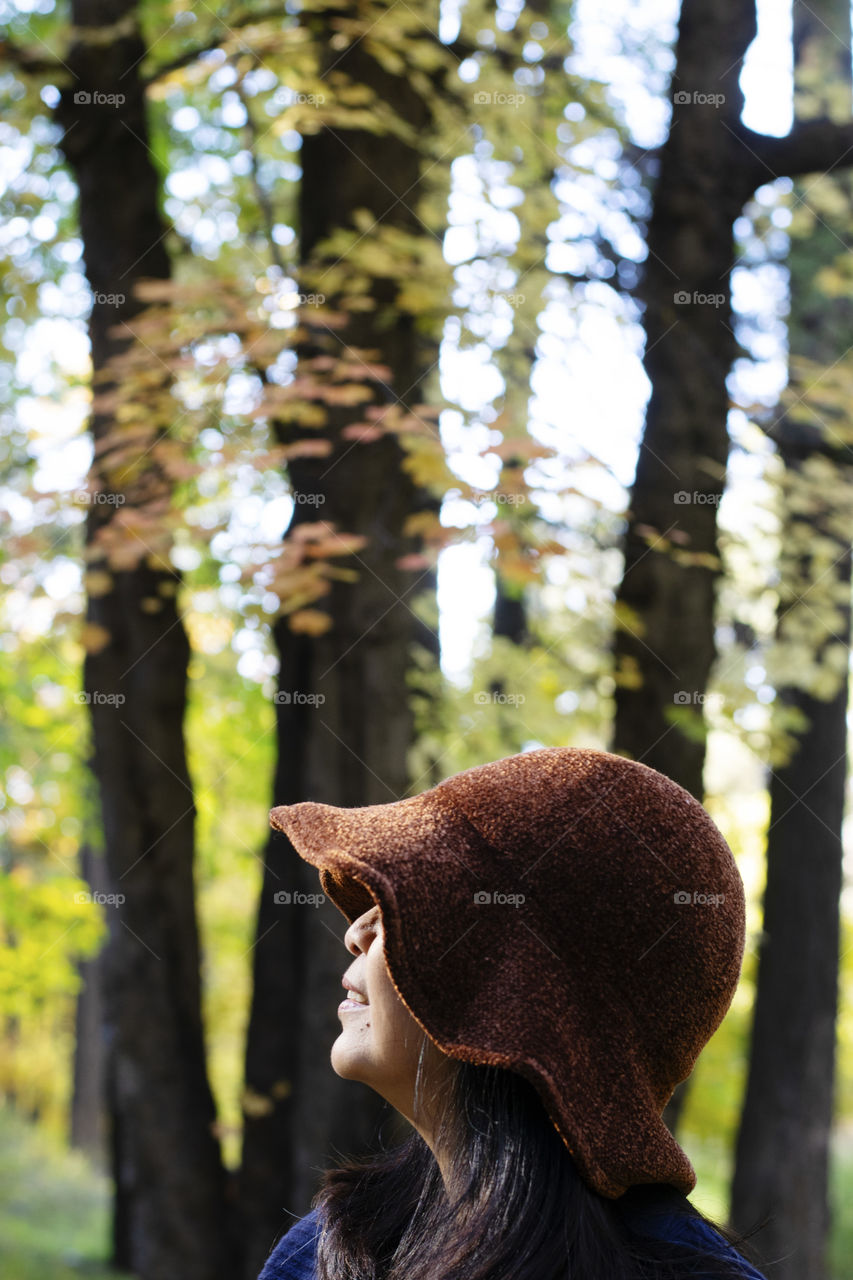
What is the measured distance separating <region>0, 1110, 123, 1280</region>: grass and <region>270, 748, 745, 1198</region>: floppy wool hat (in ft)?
22.8

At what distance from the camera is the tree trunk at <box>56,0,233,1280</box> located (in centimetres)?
442

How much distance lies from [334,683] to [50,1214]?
6.82 metres

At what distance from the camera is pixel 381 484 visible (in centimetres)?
432

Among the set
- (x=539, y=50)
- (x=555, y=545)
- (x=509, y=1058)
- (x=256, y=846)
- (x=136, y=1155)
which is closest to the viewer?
(x=509, y=1058)

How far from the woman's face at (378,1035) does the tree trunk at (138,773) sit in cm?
319

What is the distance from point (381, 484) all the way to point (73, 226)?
2.31 meters

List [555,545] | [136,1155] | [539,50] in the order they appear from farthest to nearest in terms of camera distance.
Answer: [539,50] → [136,1155] → [555,545]

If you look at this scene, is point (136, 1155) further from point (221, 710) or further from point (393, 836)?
point (393, 836)

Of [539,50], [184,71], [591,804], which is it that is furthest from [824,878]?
[591,804]

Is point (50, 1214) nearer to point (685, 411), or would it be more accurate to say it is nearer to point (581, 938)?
point (685, 411)

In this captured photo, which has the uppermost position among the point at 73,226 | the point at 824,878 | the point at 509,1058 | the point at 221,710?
the point at 73,226

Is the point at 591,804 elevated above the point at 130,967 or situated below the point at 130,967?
above

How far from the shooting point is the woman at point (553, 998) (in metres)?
1.22

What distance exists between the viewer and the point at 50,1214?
29.0 feet
